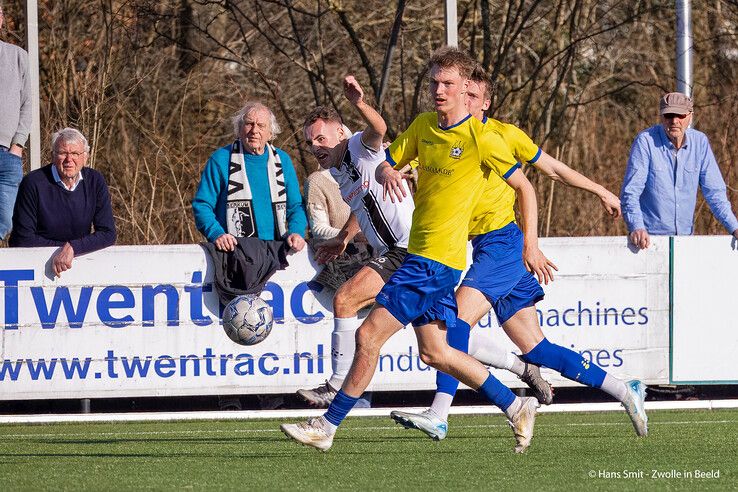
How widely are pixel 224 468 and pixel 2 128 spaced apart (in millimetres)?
4559

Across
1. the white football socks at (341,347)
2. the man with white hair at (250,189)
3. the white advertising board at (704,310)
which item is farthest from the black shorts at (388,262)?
the white advertising board at (704,310)

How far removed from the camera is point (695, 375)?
10.3m

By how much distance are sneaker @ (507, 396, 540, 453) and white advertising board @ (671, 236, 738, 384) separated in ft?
12.0

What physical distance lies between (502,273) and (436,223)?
1135 millimetres

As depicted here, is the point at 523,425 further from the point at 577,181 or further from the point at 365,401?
the point at 365,401

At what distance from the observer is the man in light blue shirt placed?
406 inches

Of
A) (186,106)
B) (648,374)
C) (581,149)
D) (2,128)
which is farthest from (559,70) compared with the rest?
(2,128)

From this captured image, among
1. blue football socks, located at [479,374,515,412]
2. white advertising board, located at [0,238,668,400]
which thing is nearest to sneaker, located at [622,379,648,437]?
blue football socks, located at [479,374,515,412]

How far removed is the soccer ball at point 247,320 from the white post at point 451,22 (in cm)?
315

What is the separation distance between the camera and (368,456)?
7.02 meters

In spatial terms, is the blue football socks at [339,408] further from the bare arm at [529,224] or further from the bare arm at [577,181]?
the bare arm at [577,181]

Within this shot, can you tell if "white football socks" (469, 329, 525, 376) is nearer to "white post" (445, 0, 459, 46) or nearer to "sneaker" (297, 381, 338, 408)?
"sneaker" (297, 381, 338, 408)

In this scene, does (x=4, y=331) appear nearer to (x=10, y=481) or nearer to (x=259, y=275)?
(x=259, y=275)

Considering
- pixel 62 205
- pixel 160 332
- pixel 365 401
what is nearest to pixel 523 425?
pixel 365 401
